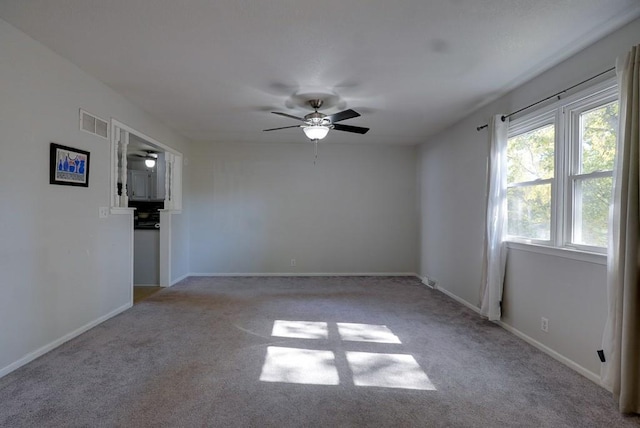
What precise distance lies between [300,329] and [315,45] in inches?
104

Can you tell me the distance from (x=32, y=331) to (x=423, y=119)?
4770 millimetres

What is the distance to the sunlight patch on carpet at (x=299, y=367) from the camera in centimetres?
234

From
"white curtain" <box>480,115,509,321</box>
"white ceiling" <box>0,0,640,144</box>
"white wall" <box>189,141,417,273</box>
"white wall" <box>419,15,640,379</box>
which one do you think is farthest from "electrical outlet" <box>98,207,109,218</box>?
"white wall" <box>419,15,640,379</box>

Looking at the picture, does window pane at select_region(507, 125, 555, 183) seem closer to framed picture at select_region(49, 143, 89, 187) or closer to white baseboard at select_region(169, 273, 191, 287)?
framed picture at select_region(49, 143, 89, 187)

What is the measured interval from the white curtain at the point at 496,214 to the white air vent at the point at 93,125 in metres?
4.12

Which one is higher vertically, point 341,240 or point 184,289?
point 341,240

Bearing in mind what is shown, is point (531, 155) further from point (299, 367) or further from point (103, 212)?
point (103, 212)

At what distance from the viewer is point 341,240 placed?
6.21m

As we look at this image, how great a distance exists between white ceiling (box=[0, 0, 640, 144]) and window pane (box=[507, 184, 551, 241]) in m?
1.08

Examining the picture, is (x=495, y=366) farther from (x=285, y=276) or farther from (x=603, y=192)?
(x=285, y=276)

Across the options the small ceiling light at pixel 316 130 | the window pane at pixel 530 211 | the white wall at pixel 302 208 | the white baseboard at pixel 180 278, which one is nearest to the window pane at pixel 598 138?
the window pane at pixel 530 211

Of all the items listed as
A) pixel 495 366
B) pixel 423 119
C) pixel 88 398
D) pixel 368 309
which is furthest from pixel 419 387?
pixel 423 119

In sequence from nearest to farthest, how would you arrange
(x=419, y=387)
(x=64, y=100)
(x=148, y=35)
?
(x=419, y=387), (x=148, y=35), (x=64, y=100)

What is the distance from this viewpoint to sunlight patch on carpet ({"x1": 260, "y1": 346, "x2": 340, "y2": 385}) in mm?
2338
